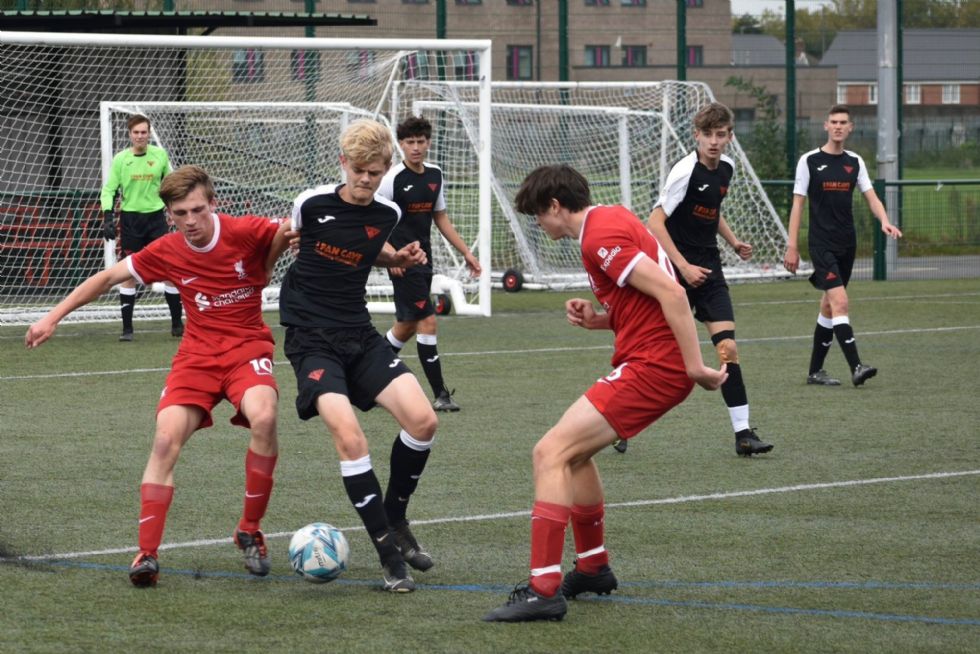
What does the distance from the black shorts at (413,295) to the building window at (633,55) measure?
14713 mm

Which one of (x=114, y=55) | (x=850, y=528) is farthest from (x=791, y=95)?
(x=850, y=528)

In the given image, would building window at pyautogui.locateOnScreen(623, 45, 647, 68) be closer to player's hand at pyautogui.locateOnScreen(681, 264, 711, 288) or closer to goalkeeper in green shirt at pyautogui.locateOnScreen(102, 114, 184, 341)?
goalkeeper in green shirt at pyautogui.locateOnScreen(102, 114, 184, 341)

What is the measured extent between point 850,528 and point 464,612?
2.11 m

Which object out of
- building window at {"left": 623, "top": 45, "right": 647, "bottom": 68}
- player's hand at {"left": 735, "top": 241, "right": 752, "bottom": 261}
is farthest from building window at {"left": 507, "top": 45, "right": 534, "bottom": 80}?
player's hand at {"left": 735, "top": 241, "right": 752, "bottom": 261}

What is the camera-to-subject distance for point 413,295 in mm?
10312

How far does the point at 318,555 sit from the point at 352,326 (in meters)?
0.96

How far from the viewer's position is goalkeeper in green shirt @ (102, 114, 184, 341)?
46.8 feet

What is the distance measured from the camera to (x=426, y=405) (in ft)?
18.9

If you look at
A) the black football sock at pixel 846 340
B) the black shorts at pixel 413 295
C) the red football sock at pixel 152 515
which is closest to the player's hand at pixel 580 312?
the red football sock at pixel 152 515

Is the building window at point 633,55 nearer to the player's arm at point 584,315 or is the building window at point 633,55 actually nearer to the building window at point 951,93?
the building window at point 951,93

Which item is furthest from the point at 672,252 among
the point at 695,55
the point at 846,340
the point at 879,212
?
the point at 695,55

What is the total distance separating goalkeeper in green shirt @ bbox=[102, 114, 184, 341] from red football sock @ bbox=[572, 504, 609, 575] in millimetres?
9569

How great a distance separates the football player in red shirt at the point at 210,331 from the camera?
18.7ft

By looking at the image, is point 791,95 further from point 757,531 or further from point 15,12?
point 757,531
